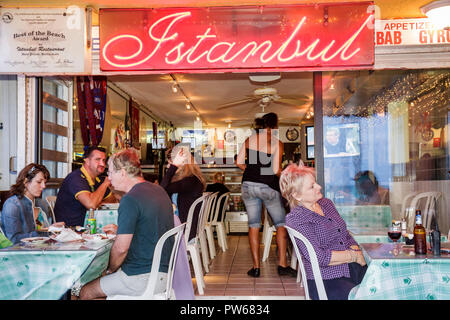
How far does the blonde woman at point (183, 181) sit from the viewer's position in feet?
16.7

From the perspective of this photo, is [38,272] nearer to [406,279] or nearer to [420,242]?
[406,279]

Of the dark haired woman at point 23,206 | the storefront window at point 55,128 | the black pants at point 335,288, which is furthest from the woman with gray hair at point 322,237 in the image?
the storefront window at point 55,128

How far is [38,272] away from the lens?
2.61 metres

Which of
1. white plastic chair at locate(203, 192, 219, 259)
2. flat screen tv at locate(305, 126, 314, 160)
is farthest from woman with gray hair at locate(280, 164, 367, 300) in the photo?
flat screen tv at locate(305, 126, 314, 160)

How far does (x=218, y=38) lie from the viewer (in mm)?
4477

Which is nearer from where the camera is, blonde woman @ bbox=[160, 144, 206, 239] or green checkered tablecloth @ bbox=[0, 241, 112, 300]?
green checkered tablecloth @ bbox=[0, 241, 112, 300]

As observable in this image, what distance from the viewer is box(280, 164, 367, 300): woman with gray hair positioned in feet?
8.84

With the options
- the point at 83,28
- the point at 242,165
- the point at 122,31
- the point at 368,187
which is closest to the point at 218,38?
the point at 122,31

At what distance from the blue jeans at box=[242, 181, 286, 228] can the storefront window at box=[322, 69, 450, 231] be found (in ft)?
2.75

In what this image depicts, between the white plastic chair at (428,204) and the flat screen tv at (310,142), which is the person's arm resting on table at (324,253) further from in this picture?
the flat screen tv at (310,142)

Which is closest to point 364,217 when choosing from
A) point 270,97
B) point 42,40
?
point 270,97

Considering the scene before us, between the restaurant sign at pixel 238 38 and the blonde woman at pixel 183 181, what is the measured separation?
1.09 meters

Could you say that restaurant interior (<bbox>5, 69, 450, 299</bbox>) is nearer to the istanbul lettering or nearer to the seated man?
the istanbul lettering
